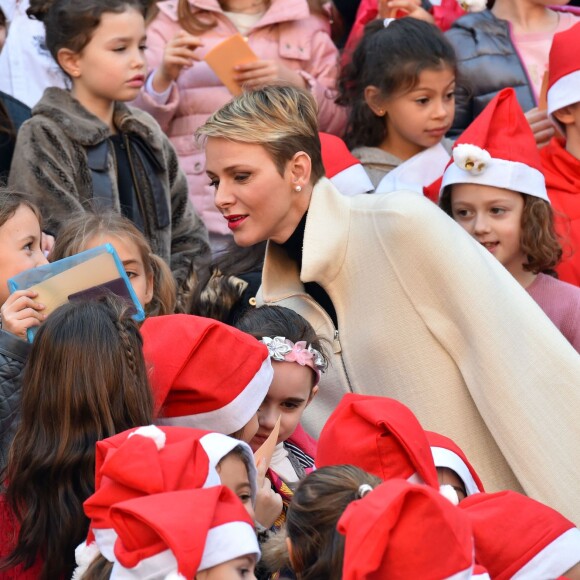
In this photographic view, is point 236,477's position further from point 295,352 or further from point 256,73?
point 256,73

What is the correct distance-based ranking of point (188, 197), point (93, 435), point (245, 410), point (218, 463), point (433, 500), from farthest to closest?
point (188, 197)
point (245, 410)
point (93, 435)
point (218, 463)
point (433, 500)

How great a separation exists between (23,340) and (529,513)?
1460 millimetres

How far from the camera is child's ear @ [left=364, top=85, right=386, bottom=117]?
5492mm

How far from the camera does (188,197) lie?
5.37 metres

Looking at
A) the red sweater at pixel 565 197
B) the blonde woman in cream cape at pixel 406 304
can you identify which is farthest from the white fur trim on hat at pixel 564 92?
the blonde woman in cream cape at pixel 406 304

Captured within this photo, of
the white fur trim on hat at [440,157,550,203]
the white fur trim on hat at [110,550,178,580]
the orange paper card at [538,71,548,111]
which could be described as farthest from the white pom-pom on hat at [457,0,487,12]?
the white fur trim on hat at [110,550,178,580]

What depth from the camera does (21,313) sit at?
352cm

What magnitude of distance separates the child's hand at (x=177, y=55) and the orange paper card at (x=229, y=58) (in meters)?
0.15

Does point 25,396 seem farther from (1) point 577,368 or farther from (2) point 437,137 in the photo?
(2) point 437,137

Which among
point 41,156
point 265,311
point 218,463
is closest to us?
point 218,463

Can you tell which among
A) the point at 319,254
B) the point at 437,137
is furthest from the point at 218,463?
the point at 437,137

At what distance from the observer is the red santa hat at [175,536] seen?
8.17ft

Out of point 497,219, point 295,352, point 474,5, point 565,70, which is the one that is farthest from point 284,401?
point 474,5

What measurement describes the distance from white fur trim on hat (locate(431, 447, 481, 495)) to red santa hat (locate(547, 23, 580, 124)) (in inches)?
88.9
